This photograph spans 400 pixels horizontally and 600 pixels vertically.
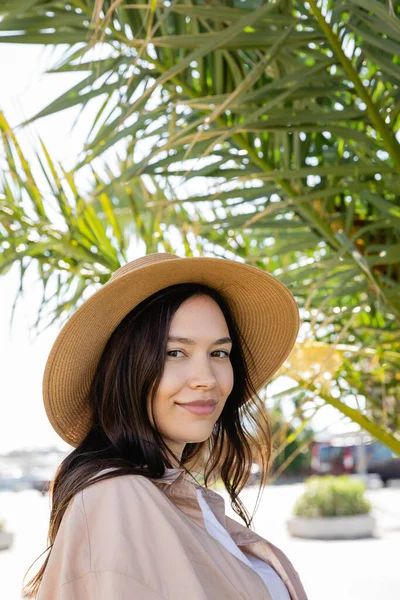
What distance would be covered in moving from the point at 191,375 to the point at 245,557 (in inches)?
11.0

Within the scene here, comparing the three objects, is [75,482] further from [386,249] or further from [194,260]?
[386,249]

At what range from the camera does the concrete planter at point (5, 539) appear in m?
10.9

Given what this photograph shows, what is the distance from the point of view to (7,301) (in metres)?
2.53

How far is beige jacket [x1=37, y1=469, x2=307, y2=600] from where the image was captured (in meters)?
1.08

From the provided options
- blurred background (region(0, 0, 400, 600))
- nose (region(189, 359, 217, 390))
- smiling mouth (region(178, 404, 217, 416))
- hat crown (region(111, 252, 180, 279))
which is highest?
blurred background (region(0, 0, 400, 600))

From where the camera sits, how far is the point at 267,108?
155cm

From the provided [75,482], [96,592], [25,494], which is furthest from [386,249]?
[25,494]

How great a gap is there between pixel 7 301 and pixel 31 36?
1.03 meters

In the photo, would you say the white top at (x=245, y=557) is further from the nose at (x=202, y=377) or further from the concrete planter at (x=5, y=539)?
the concrete planter at (x=5, y=539)

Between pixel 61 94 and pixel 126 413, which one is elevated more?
pixel 61 94

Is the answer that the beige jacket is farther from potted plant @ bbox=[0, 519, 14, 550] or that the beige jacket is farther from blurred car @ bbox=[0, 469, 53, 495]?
blurred car @ bbox=[0, 469, 53, 495]

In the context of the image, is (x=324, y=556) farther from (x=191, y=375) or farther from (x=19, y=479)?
(x=19, y=479)

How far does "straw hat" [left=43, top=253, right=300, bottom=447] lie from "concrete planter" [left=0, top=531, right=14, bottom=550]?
9.91m

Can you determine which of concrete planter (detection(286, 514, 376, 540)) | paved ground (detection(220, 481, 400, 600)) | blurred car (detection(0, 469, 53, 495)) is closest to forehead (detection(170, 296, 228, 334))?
paved ground (detection(220, 481, 400, 600))
